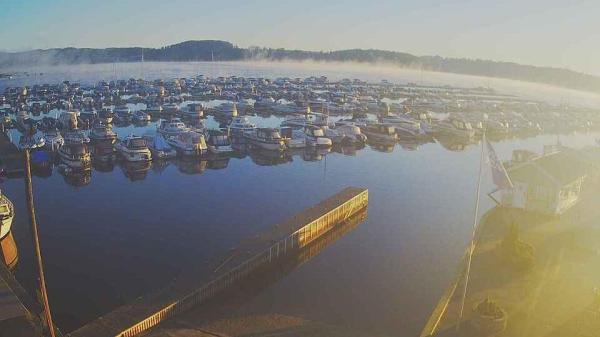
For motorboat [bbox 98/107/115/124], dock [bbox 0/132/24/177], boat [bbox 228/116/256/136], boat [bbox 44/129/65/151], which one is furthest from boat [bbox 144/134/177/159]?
motorboat [bbox 98/107/115/124]

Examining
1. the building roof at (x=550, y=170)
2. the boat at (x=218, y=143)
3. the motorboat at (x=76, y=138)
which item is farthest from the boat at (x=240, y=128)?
the building roof at (x=550, y=170)

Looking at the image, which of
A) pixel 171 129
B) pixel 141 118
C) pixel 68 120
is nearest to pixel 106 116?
pixel 141 118

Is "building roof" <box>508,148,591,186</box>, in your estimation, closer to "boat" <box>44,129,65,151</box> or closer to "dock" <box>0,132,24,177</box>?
"dock" <box>0,132,24,177</box>

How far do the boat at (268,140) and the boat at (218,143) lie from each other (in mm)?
2295

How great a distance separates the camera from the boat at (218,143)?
3816cm

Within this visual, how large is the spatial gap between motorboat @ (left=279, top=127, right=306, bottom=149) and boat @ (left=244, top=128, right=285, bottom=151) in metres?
0.65

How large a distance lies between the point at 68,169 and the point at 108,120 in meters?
20.4

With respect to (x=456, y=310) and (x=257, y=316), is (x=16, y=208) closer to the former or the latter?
(x=257, y=316)

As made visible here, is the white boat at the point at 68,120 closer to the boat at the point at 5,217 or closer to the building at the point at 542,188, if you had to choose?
the boat at the point at 5,217

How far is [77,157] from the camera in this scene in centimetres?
3244

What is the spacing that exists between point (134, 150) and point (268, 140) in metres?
10.1

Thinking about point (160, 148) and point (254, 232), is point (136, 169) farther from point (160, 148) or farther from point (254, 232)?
point (254, 232)

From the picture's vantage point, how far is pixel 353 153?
41.1 m

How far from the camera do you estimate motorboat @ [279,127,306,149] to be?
41312mm
